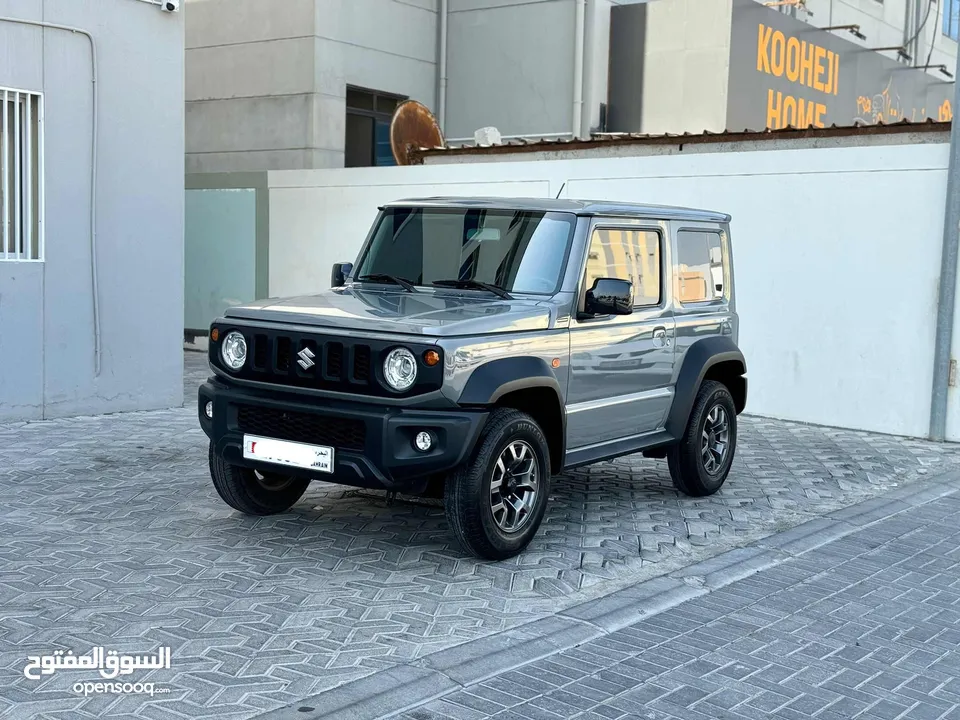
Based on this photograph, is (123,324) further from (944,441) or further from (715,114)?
(715,114)

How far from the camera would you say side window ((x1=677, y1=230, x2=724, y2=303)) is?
782 centimetres

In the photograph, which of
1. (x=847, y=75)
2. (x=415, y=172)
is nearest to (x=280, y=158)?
(x=415, y=172)

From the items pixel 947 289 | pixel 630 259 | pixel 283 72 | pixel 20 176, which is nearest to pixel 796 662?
pixel 630 259

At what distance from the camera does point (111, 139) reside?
1056cm

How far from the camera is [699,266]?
805 centimetres

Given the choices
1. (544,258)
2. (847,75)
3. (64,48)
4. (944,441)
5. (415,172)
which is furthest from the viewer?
(847,75)

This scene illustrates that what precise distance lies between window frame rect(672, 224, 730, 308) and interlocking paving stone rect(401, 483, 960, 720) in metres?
2.07

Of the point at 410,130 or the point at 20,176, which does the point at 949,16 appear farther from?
the point at 20,176

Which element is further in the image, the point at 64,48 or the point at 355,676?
the point at 64,48

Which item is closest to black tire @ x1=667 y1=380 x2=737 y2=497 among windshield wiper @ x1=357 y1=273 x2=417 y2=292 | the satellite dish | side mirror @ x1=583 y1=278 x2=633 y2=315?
side mirror @ x1=583 y1=278 x2=633 y2=315

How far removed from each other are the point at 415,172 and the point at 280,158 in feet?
14.5

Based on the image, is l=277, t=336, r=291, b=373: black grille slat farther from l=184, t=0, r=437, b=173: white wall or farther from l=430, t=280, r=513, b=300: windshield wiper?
l=184, t=0, r=437, b=173: white wall

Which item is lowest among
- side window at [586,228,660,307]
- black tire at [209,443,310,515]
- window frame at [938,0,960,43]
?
black tire at [209,443,310,515]

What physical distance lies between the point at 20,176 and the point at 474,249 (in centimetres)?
519
